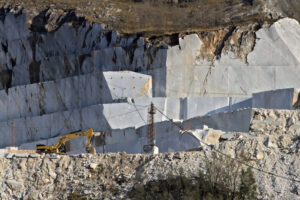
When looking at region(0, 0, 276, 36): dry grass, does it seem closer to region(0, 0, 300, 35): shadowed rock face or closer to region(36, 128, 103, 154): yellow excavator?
region(0, 0, 300, 35): shadowed rock face

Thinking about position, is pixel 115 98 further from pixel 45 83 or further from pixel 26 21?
pixel 26 21

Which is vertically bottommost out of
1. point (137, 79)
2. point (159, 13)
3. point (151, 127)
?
point (151, 127)

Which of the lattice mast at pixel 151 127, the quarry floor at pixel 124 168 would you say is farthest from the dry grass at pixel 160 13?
the quarry floor at pixel 124 168

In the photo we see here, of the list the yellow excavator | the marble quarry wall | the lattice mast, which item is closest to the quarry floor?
the lattice mast

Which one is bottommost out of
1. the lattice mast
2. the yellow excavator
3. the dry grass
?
the yellow excavator

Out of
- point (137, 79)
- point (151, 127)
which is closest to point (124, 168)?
point (151, 127)

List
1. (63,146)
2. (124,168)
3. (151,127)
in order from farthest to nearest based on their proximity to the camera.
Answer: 1. (63,146)
2. (151,127)
3. (124,168)

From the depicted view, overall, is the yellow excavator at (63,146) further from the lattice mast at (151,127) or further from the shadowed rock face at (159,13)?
the shadowed rock face at (159,13)

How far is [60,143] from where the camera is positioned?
3762 cm

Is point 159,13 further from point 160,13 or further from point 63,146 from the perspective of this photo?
point 63,146

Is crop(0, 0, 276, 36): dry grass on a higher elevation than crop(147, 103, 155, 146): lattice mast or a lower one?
higher

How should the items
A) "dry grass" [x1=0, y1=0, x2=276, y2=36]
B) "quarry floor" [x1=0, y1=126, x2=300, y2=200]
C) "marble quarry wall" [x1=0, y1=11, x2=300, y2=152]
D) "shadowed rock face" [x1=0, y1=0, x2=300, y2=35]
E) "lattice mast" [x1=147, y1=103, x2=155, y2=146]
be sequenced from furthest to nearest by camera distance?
1. "dry grass" [x1=0, y1=0, x2=276, y2=36]
2. "shadowed rock face" [x1=0, y1=0, x2=300, y2=35]
3. "marble quarry wall" [x1=0, y1=11, x2=300, y2=152]
4. "lattice mast" [x1=147, y1=103, x2=155, y2=146]
5. "quarry floor" [x1=0, y1=126, x2=300, y2=200]

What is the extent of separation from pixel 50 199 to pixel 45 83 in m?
18.6

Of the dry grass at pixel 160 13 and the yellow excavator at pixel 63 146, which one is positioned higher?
the dry grass at pixel 160 13
